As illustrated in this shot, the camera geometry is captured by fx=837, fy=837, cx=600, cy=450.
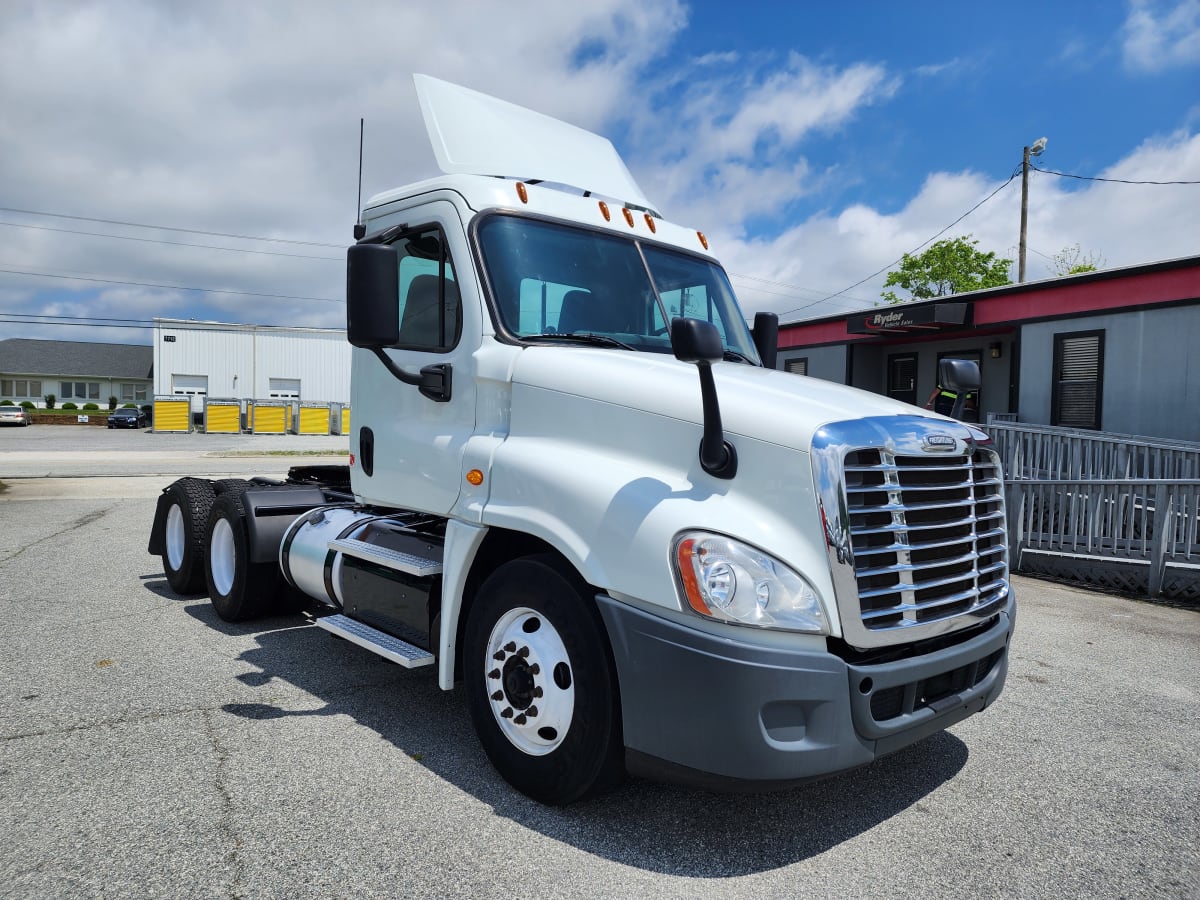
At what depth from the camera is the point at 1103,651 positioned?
589cm

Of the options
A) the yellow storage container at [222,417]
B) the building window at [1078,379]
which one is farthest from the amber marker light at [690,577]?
the yellow storage container at [222,417]

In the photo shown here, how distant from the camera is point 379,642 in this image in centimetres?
400

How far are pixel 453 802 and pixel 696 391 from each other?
Result: 1.87 metres

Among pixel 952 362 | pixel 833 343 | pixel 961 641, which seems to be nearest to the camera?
pixel 961 641

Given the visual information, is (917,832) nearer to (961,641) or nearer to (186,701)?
(961,641)

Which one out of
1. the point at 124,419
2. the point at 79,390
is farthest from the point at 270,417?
the point at 79,390

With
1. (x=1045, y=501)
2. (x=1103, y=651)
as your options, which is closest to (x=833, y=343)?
(x=1045, y=501)

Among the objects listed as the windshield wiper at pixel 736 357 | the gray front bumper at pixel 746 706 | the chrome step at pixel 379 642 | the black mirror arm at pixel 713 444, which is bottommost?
the chrome step at pixel 379 642

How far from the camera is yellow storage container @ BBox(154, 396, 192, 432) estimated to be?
4497cm

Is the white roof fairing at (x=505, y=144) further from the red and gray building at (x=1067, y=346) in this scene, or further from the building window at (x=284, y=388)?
the building window at (x=284, y=388)

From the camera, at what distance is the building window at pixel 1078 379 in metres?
12.5

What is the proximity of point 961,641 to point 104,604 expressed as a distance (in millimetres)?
6233

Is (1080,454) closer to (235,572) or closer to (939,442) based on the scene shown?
(939,442)

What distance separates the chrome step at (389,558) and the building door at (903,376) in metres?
14.3
